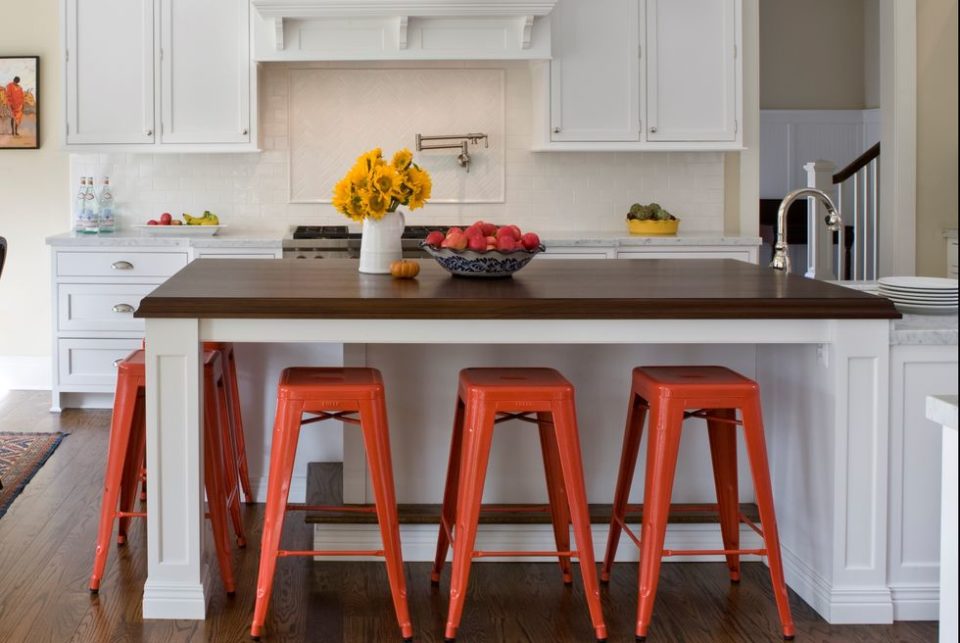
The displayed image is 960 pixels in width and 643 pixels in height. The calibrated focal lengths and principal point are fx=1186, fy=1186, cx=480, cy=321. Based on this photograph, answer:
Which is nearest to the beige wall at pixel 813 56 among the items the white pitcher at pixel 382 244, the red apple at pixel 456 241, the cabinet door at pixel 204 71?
the cabinet door at pixel 204 71

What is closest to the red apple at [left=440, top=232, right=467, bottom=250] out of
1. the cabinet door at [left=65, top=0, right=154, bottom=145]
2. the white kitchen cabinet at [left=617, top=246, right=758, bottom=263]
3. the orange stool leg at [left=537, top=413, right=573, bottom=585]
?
the orange stool leg at [left=537, top=413, right=573, bottom=585]

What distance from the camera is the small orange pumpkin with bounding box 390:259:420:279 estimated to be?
3.61 m

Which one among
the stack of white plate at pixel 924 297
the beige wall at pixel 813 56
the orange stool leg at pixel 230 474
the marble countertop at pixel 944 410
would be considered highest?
the beige wall at pixel 813 56

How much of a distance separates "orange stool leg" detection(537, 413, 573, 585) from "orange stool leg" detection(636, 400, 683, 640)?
33 centimetres

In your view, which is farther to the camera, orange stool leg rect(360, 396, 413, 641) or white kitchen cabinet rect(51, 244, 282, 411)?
white kitchen cabinet rect(51, 244, 282, 411)

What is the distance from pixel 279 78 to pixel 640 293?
11.9 feet

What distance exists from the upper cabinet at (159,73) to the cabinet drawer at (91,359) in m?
1.00

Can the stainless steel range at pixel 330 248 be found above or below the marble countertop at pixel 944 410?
above

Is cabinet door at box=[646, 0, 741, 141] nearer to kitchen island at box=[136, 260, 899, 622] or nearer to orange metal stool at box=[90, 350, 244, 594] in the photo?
kitchen island at box=[136, 260, 899, 622]

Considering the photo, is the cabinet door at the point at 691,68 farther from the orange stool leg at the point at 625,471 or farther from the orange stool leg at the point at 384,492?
the orange stool leg at the point at 384,492

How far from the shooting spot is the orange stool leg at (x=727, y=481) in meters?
3.51

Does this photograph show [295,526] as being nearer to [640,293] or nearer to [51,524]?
[51,524]

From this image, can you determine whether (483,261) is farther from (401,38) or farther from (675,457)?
(401,38)

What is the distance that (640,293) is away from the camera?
3.29 m
